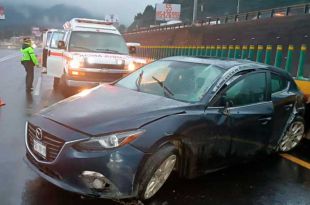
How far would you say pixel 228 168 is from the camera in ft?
19.1

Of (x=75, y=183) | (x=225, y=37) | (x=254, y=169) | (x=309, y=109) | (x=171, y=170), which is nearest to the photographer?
(x=75, y=183)

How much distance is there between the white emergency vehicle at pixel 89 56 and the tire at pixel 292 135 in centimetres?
571

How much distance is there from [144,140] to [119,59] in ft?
24.8

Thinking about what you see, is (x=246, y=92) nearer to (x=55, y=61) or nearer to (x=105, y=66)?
(x=105, y=66)

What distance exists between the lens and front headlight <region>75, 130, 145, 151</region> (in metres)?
4.09

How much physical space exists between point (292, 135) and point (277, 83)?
1.03 m

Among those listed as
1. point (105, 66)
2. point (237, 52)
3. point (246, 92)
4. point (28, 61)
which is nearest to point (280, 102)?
point (246, 92)

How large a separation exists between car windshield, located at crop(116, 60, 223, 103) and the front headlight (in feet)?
3.63

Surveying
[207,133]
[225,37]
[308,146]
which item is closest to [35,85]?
[308,146]

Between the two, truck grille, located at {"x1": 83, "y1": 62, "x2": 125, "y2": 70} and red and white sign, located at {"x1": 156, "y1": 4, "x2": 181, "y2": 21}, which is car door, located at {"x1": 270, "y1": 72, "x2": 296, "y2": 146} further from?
red and white sign, located at {"x1": 156, "y1": 4, "x2": 181, "y2": 21}

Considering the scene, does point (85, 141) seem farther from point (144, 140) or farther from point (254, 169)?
point (254, 169)

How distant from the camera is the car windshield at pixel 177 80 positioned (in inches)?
204

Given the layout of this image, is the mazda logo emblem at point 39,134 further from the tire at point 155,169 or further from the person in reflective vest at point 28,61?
the person in reflective vest at point 28,61

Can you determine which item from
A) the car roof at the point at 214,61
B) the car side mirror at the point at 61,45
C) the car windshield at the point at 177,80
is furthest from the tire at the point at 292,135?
the car side mirror at the point at 61,45
